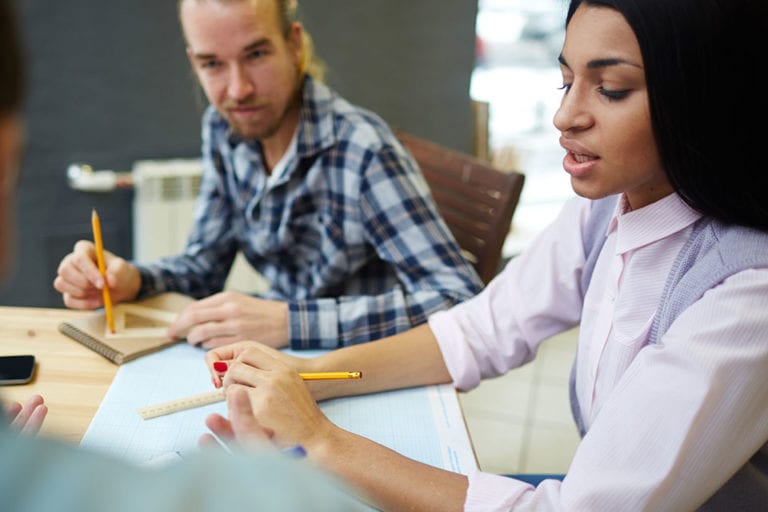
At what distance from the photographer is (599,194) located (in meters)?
0.99

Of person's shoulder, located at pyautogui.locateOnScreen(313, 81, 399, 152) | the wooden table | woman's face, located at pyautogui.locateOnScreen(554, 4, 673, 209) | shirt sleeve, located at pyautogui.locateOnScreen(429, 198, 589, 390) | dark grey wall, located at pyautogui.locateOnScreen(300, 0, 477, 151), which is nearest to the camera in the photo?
woman's face, located at pyautogui.locateOnScreen(554, 4, 673, 209)

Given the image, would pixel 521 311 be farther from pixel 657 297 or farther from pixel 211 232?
pixel 211 232

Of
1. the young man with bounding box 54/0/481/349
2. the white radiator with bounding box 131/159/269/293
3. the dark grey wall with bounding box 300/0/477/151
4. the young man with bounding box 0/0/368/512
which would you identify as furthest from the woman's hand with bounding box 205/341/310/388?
the dark grey wall with bounding box 300/0/477/151

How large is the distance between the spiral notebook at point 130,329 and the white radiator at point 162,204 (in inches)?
42.0

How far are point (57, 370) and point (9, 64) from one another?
883 millimetres

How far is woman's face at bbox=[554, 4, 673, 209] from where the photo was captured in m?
0.92

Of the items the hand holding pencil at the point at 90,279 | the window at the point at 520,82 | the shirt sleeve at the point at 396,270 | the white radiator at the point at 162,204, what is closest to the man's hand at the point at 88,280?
the hand holding pencil at the point at 90,279

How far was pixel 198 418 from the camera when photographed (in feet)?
3.51

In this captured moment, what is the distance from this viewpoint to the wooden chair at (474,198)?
1.67 m

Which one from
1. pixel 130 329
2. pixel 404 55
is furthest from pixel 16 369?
pixel 404 55

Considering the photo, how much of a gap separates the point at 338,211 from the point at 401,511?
771mm

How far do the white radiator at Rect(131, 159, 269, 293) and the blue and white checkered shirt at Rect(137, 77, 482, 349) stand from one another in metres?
0.78

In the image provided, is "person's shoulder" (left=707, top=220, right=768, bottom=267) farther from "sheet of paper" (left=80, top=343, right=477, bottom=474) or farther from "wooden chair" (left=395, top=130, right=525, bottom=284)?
"wooden chair" (left=395, top=130, right=525, bottom=284)

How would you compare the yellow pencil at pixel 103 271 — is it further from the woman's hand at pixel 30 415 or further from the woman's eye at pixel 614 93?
the woman's eye at pixel 614 93
